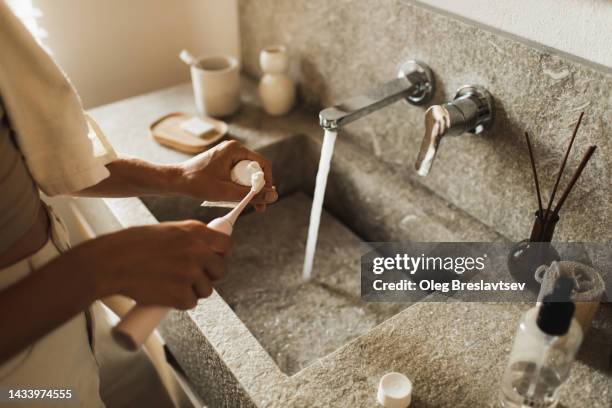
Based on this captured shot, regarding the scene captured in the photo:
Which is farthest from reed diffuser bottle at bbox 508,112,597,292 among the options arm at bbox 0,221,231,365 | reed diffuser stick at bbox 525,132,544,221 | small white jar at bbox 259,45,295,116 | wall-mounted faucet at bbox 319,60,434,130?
small white jar at bbox 259,45,295,116

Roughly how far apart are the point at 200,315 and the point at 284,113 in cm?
62

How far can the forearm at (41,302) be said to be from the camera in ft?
1.83

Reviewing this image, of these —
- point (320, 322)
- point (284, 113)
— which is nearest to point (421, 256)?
point (320, 322)

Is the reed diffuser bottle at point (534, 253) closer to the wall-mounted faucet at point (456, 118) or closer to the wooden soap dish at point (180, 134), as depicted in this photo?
the wall-mounted faucet at point (456, 118)

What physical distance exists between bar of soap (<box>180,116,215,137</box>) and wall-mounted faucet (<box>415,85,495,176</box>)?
52cm

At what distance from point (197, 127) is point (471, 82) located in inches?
23.0

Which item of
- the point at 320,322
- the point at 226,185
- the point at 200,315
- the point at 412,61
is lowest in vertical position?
the point at 320,322

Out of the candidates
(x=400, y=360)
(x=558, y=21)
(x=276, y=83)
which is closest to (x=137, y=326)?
(x=400, y=360)

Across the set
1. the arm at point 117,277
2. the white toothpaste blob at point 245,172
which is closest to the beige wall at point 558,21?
the white toothpaste blob at point 245,172

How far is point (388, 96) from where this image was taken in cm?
94

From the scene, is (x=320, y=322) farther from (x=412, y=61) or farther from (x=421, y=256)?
(x=412, y=61)

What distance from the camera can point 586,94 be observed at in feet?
2.44

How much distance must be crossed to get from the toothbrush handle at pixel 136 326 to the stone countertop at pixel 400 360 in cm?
18

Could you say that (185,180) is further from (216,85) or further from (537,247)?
(537,247)
